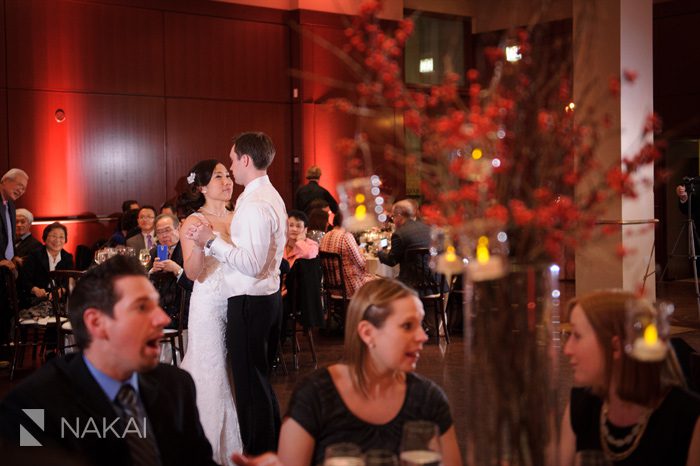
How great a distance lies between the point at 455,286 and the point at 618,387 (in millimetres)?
6831

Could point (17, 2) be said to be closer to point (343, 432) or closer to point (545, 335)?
point (343, 432)

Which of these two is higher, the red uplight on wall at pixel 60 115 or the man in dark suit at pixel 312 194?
the red uplight on wall at pixel 60 115

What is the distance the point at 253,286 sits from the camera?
4.35m

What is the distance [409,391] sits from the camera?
8.29ft

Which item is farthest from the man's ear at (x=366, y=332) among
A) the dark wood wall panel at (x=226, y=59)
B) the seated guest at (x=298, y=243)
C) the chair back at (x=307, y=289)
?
the dark wood wall panel at (x=226, y=59)

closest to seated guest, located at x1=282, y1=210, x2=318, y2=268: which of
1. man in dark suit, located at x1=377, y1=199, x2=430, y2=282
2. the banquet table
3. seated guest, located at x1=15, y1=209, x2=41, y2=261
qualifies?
man in dark suit, located at x1=377, y1=199, x2=430, y2=282

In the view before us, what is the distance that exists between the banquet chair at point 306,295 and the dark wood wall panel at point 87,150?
166 inches

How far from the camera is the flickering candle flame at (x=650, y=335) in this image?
1.70 meters

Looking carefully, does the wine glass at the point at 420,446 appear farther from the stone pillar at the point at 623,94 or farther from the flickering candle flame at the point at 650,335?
the stone pillar at the point at 623,94

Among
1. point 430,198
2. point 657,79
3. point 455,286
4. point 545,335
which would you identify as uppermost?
point 657,79

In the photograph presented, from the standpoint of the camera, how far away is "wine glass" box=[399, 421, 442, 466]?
1874mm

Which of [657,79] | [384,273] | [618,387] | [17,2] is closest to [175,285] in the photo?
[384,273]

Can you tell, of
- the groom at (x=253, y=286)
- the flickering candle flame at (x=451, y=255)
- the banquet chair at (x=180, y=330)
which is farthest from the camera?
the banquet chair at (x=180, y=330)

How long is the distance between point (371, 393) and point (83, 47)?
30.7ft
